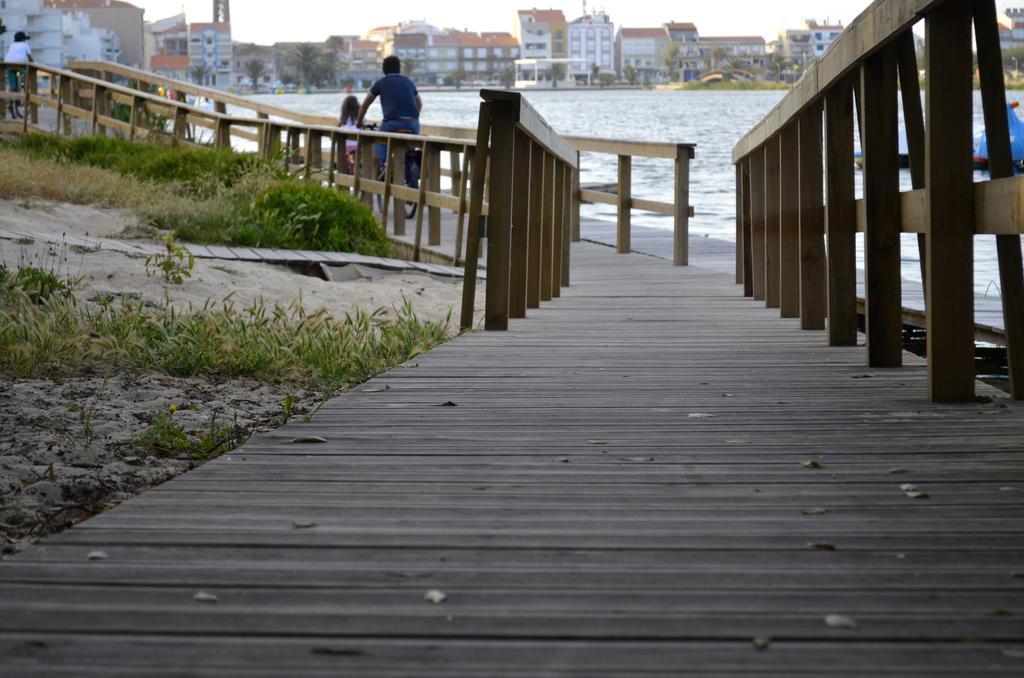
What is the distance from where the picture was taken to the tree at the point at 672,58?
138875 mm

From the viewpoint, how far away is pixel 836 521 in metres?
2.26

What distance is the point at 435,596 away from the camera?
1868 mm

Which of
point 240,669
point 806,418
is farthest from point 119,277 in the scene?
point 240,669

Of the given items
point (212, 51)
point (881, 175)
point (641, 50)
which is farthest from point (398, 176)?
point (641, 50)

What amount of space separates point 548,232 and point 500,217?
81.0 inches

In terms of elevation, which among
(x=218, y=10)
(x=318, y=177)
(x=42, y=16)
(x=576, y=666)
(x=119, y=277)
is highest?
(x=218, y=10)

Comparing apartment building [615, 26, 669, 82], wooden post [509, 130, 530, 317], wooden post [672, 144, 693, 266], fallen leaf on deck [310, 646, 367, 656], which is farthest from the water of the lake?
fallen leaf on deck [310, 646, 367, 656]

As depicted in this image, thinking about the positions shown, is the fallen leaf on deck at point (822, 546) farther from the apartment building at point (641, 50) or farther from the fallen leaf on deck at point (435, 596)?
the apartment building at point (641, 50)

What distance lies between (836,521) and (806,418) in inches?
38.7

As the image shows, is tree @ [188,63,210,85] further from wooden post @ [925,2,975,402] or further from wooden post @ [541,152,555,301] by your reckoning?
wooden post @ [925,2,975,402]

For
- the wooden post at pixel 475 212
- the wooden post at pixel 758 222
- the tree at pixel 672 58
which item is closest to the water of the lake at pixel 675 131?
the wooden post at pixel 758 222

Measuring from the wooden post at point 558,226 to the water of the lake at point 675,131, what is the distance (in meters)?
2.69

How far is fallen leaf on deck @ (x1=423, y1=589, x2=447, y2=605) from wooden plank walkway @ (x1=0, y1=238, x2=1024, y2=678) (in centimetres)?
1

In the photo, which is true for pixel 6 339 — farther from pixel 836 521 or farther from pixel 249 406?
pixel 836 521
